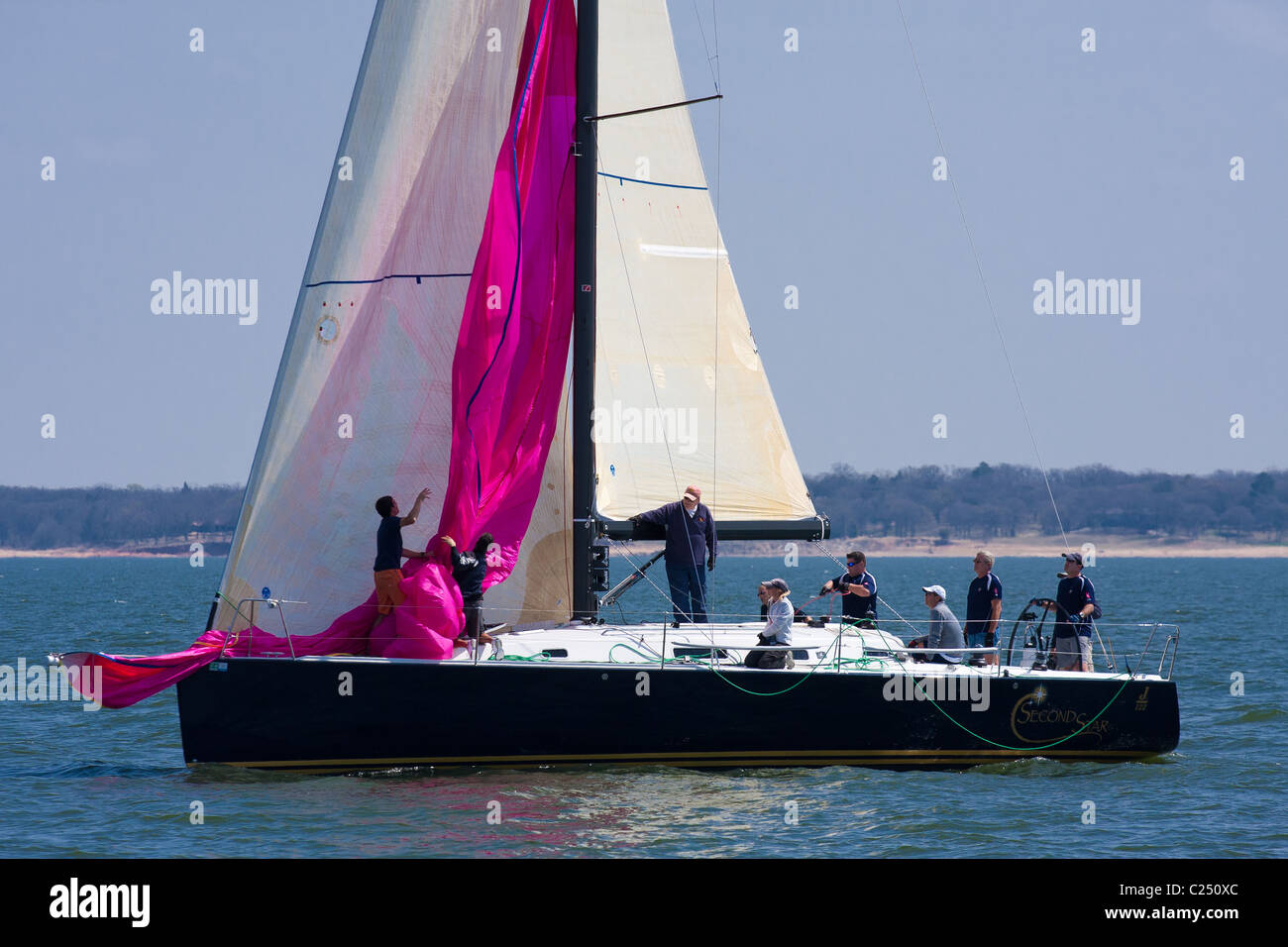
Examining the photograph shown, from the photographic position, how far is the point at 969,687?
13703mm

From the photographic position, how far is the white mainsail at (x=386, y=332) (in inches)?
557

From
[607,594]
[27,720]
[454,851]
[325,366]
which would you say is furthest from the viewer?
[27,720]

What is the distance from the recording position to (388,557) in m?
13.6

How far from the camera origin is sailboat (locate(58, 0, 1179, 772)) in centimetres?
1323

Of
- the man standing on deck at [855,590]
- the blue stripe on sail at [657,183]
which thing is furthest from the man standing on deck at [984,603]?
the blue stripe on sail at [657,183]

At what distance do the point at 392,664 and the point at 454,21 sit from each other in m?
6.15

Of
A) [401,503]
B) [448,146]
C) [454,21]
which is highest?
[454,21]

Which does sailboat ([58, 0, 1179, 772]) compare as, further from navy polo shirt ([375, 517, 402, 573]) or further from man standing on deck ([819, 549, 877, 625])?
man standing on deck ([819, 549, 877, 625])

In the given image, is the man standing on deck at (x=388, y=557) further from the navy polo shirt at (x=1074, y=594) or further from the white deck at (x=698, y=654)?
the navy polo shirt at (x=1074, y=594)

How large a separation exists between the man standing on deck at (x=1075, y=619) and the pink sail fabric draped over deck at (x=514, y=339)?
5096mm

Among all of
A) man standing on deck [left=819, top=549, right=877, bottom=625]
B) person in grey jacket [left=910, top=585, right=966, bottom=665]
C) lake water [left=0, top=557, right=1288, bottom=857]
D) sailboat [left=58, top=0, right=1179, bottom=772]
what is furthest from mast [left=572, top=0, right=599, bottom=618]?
person in grey jacket [left=910, top=585, right=966, bottom=665]
